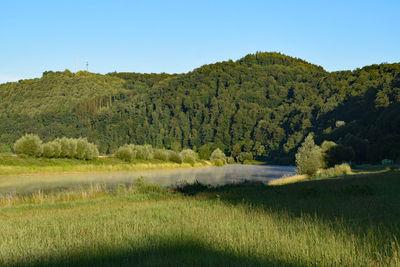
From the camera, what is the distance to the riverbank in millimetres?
50850

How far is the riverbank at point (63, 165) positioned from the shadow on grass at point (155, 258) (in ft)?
152

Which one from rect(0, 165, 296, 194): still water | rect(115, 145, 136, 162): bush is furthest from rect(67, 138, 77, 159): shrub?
rect(115, 145, 136, 162): bush

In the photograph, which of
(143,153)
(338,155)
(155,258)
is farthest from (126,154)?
(155,258)

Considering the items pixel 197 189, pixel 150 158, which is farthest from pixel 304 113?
pixel 197 189

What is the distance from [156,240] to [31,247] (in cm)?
252

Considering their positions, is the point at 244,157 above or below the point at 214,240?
below

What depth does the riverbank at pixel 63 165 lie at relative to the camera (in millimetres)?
50850

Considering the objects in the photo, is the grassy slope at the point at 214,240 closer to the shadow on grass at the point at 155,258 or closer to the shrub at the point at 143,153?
the shadow on grass at the point at 155,258

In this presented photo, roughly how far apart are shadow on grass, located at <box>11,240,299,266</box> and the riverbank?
46.3 meters

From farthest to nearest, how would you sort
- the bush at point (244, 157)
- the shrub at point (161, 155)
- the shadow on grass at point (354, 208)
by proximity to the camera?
1. the bush at point (244, 157)
2. the shrub at point (161, 155)
3. the shadow on grass at point (354, 208)

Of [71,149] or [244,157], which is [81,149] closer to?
[71,149]

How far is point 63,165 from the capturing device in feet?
196

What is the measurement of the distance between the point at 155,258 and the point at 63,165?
57.1 meters

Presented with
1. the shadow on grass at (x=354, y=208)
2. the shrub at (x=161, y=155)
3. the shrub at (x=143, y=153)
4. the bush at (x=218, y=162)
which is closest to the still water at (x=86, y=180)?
the shadow on grass at (x=354, y=208)
